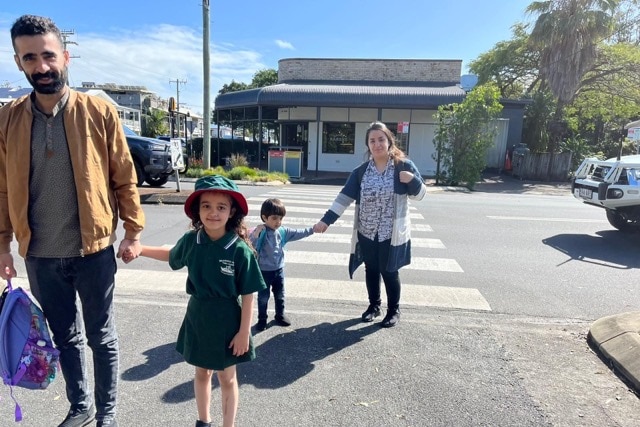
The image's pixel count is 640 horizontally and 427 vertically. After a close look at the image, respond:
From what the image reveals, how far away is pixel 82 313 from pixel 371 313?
8.41 feet

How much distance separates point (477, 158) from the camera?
58.0 feet

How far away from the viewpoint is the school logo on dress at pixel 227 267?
7.30 ft

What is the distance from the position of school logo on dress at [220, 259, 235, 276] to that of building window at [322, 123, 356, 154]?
71.0 ft

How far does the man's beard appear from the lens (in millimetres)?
2113

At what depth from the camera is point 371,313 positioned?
422 centimetres

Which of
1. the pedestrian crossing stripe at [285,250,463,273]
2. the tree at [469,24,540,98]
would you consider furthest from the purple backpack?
the tree at [469,24,540,98]

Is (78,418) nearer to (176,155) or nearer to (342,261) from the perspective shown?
(342,261)

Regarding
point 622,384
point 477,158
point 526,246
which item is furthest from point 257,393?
point 477,158

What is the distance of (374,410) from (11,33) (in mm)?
2841

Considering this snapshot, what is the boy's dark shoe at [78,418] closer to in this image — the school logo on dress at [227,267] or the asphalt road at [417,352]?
the asphalt road at [417,352]

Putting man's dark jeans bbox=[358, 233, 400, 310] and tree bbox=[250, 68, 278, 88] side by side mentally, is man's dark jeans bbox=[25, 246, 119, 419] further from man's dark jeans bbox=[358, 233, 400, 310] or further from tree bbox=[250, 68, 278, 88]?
tree bbox=[250, 68, 278, 88]

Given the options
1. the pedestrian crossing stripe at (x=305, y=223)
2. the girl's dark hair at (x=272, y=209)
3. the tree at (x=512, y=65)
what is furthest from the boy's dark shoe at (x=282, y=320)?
the tree at (x=512, y=65)

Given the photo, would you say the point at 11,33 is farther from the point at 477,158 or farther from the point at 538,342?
the point at 477,158

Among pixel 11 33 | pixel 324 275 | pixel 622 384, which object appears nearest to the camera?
pixel 11 33
